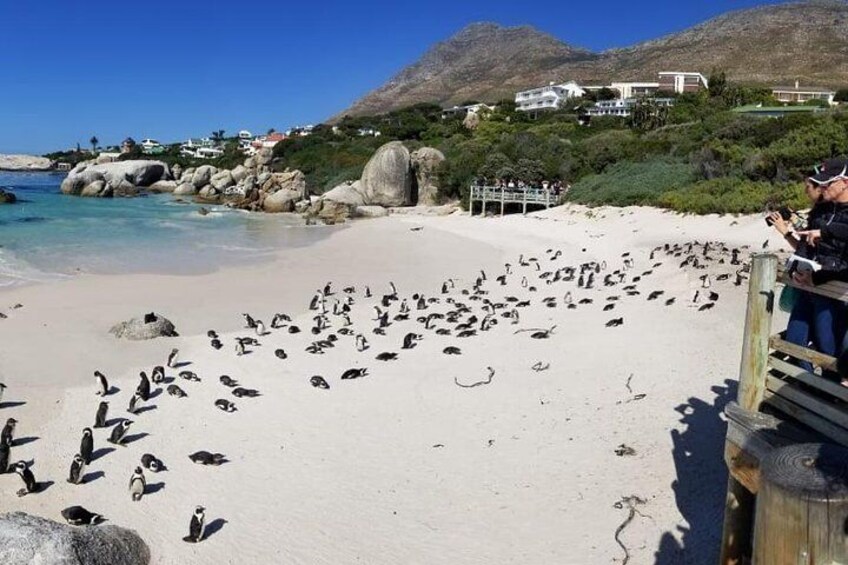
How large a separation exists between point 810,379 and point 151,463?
7079 millimetres

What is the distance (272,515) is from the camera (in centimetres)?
732

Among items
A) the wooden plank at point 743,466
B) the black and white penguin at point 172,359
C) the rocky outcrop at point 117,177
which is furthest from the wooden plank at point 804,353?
the rocky outcrop at point 117,177

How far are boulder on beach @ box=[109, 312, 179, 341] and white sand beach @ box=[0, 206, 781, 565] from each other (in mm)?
299

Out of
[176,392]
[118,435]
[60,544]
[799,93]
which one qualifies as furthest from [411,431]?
[799,93]

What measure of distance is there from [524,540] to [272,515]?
8.67 feet

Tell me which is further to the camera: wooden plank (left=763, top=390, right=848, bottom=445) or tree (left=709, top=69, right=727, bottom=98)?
tree (left=709, top=69, right=727, bottom=98)

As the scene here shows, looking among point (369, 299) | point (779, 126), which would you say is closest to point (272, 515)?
point (369, 299)

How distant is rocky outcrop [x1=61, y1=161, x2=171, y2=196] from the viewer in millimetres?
69812

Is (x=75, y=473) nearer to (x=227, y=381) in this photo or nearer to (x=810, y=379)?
(x=227, y=381)

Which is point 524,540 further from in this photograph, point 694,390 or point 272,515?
point 694,390

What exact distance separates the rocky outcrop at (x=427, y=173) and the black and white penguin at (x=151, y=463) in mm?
42457

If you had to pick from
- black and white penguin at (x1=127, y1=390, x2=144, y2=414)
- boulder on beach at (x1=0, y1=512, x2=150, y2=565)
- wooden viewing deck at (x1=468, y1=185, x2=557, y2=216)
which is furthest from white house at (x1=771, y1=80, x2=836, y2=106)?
boulder on beach at (x1=0, y1=512, x2=150, y2=565)

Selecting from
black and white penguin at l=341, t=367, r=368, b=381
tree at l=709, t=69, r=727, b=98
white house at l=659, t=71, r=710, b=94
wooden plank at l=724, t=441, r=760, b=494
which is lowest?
black and white penguin at l=341, t=367, r=368, b=381

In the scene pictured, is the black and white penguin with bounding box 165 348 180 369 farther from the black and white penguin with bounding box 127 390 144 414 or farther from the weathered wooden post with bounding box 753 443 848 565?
the weathered wooden post with bounding box 753 443 848 565
